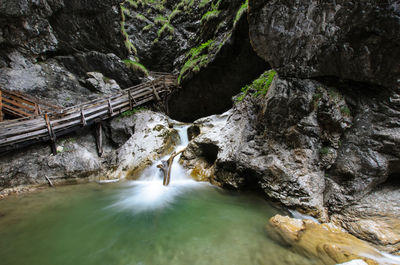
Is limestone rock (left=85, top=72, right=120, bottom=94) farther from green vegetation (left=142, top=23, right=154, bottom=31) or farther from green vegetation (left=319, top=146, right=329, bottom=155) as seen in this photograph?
green vegetation (left=319, top=146, right=329, bottom=155)

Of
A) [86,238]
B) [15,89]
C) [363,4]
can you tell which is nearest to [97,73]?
[15,89]

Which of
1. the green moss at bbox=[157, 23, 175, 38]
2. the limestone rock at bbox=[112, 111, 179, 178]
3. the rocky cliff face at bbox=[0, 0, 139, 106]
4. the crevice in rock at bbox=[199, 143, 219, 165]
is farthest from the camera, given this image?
the green moss at bbox=[157, 23, 175, 38]

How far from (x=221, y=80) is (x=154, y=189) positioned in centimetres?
793

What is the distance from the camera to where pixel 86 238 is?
3.26 m

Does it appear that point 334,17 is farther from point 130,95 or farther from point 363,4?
point 130,95

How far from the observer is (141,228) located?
3.57 meters

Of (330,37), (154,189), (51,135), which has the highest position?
(330,37)

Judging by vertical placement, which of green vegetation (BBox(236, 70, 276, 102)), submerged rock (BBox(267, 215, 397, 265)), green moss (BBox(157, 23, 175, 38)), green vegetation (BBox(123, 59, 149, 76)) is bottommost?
submerged rock (BBox(267, 215, 397, 265))

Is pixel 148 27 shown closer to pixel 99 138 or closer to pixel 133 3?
pixel 133 3

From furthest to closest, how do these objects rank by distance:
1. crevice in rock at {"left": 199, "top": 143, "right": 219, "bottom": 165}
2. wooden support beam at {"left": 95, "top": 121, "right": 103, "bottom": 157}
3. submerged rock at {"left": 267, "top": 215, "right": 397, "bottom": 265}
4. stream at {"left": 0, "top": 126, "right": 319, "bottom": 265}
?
wooden support beam at {"left": 95, "top": 121, "right": 103, "bottom": 157} < crevice in rock at {"left": 199, "top": 143, "right": 219, "bottom": 165} < stream at {"left": 0, "top": 126, "right": 319, "bottom": 265} < submerged rock at {"left": 267, "top": 215, "right": 397, "bottom": 265}

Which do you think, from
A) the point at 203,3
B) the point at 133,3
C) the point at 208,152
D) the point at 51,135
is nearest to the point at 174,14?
the point at 203,3

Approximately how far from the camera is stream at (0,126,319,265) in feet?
8.67

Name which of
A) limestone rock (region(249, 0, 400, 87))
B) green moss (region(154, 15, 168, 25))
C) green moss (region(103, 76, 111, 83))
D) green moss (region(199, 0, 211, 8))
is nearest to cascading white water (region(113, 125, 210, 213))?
limestone rock (region(249, 0, 400, 87))

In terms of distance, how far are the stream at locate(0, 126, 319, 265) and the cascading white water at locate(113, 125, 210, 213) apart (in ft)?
0.11
